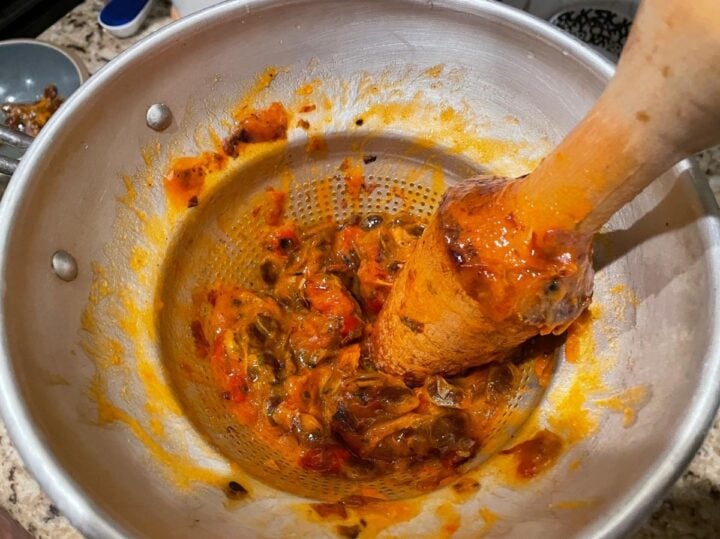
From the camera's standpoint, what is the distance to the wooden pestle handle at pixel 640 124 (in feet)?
1.62

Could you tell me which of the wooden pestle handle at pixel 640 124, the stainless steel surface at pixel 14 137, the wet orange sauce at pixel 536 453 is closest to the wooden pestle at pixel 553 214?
the wooden pestle handle at pixel 640 124

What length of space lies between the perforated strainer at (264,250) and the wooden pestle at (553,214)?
18cm

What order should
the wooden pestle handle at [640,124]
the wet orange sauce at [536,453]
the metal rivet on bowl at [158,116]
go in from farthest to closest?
the metal rivet on bowl at [158,116] → the wet orange sauce at [536,453] → the wooden pestle handle at [640,124]

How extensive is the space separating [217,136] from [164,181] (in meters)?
0.12

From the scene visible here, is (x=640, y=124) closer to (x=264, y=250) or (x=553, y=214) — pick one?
(x=553, y=214)

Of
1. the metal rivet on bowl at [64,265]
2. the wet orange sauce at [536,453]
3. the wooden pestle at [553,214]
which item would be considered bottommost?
the metal rivet on bowl at [64,265]

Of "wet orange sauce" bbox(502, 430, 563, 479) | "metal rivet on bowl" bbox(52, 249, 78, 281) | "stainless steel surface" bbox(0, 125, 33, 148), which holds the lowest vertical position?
"stainless steel surface" bbox(0, 125, 33, 148)

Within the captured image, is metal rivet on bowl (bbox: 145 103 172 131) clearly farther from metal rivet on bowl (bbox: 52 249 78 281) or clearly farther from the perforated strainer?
metal rivet on bowl (bbox: 52 249 78 281)

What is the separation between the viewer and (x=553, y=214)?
74cm

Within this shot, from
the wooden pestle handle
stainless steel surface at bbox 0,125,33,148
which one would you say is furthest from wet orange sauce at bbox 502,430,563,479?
stainless steel surface at bbox 0,125,33,148

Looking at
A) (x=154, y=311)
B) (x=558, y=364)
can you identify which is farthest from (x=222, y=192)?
(x=558, y=364)

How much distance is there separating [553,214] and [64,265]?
0.70 meters

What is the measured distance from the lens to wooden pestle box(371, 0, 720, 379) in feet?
1.72

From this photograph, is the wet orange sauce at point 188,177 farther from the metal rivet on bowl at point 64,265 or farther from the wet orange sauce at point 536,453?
the wet orange sauce at point 536,453
